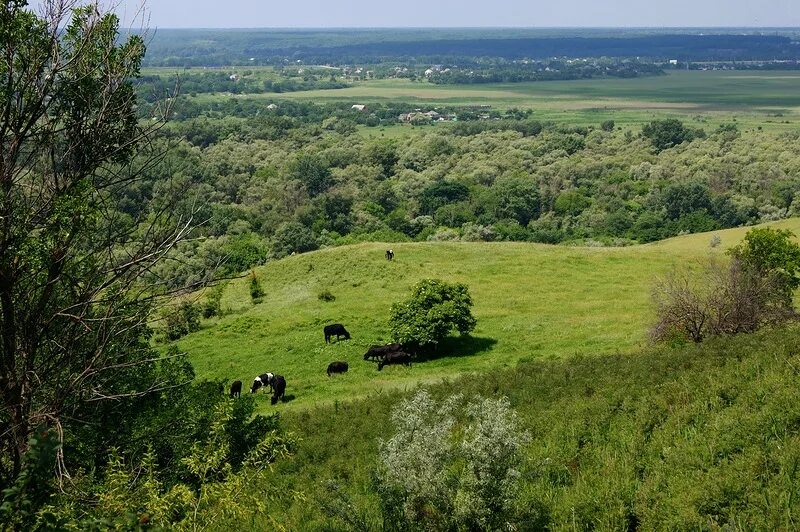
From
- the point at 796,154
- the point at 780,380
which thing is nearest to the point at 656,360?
the point at 780,380

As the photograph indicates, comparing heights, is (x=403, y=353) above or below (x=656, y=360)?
below

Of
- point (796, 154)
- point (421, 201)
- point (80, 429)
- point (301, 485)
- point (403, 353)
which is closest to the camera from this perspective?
point (80, 429)

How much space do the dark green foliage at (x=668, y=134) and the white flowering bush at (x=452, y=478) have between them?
497 ft

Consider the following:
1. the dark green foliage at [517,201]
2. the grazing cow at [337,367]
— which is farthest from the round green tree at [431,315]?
the dark green foliage at [517,201]

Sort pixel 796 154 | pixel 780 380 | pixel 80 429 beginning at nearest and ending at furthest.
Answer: pixel 80 429
pixel 780 380
pixel 796 154

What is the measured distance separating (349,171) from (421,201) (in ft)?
75.8

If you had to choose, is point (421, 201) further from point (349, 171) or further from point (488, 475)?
point (488, 475)

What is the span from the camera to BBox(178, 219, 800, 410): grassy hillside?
102 feet

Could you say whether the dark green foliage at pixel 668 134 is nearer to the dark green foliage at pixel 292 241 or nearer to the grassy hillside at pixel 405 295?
the dark green foliage at pixel 292 241

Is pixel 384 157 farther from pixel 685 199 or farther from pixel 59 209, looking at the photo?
pixel 59 209

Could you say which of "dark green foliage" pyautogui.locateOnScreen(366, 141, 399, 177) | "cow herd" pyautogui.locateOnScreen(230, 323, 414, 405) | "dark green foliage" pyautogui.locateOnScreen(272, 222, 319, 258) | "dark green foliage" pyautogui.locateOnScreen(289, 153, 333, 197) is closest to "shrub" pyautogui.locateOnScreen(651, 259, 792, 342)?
"cow herd" pyautogui.locateOnScreen(230, 323, 414, 405)

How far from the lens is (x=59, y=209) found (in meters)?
9.95

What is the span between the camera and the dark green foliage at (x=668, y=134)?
153250 millimetres

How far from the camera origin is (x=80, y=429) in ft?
45.0
